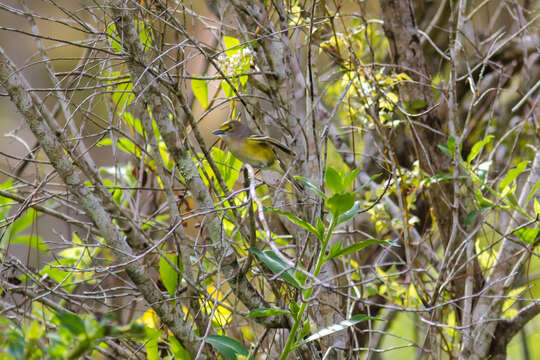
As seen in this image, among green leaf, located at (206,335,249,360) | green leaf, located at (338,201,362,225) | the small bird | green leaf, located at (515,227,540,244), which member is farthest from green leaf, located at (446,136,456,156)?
green leaf, located at (206,335,249,360)

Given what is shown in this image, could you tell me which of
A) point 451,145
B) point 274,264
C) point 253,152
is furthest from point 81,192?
point 451,145

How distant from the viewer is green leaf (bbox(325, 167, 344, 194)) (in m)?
1.28

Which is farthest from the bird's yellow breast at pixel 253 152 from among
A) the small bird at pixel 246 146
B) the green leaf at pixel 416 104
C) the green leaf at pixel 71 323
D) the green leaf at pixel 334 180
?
the green leaf at pixel 71 323

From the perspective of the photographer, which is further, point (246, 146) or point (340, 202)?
point (246, 146)

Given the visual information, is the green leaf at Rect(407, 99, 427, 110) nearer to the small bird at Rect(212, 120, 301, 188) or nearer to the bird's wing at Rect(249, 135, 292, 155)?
the small bird at Rect(212, 120, 301, 188)

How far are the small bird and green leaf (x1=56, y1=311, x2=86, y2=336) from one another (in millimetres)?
1123

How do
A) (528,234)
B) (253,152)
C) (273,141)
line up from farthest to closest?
1. (253,152)
2. (528,234)
3. (273,141)

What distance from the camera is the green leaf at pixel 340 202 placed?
124cm

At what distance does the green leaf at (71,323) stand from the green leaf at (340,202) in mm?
575

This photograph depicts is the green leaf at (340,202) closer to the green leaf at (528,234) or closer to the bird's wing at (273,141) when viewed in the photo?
the bird's wing at (273,141)

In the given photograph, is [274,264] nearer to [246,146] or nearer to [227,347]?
[227,347]

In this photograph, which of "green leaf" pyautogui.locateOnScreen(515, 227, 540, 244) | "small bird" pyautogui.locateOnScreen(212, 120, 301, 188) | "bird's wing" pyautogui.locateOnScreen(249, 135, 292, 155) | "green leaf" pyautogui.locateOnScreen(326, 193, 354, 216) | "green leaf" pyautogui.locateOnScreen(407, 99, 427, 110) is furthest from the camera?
"green leaf" pyautogui.locateOnScreen(407, 99, 427, 110)

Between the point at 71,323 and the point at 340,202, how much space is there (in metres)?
0.61

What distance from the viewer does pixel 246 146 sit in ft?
6.68
